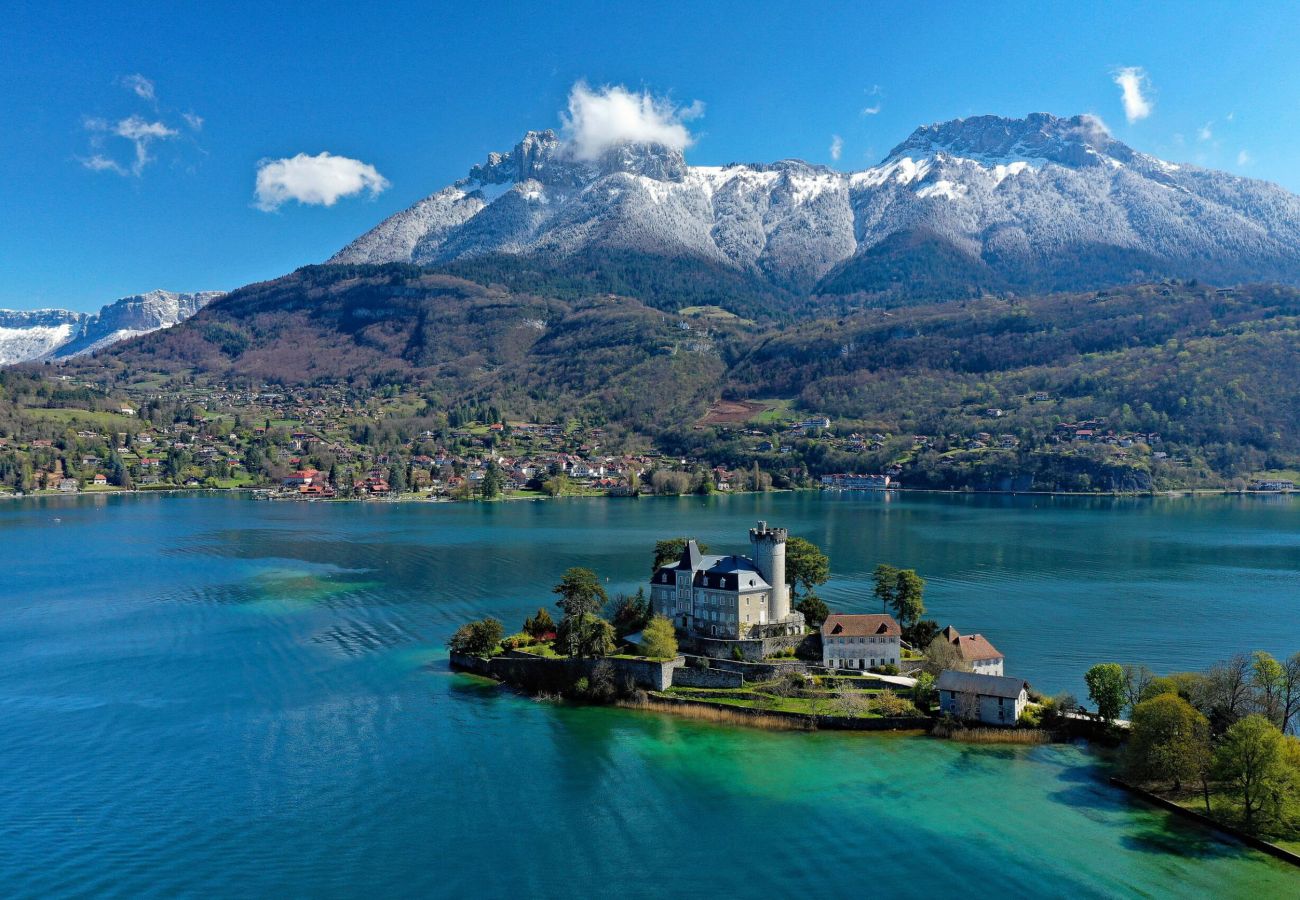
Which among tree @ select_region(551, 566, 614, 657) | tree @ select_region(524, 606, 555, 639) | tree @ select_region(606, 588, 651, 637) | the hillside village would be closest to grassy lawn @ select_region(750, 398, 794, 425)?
the hillside village

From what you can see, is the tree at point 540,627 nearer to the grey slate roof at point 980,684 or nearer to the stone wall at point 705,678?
the stone wall at point 705,678

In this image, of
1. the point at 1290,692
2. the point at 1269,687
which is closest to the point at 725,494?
the point at 1290,692

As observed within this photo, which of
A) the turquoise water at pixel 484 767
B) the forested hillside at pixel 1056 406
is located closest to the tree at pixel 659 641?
the turquoise water at pixel 484 767

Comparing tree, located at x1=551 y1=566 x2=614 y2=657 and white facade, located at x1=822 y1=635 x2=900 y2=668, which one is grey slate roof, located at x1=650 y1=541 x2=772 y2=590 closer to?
tree, located at x1=551 y1=566 x2=614 y2=657

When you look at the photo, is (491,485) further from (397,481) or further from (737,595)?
(737,595)

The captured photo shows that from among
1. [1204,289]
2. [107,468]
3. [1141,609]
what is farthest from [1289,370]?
[107,468]

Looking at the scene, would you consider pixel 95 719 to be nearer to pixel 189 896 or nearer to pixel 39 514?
pixel 189 896
